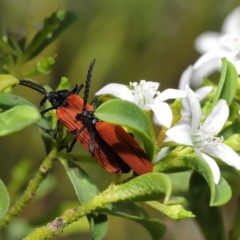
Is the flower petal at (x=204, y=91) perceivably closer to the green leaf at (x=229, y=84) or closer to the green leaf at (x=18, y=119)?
the green leaf at (x=229, y=84)

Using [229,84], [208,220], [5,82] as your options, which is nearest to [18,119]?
[5,82]

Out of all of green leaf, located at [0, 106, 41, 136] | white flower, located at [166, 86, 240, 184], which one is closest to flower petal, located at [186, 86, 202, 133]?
white flower, located at [166, 86, 240, 184]

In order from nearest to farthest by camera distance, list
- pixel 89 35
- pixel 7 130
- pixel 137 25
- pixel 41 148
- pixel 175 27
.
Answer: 1. pixel 7 130
2. pixel 41 148
3. pixel 89 35
4. pixel 137 25
5. pixel 175 27

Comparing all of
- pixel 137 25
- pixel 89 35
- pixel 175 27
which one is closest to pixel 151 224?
pixel 89 35

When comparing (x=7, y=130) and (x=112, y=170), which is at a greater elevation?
(x=7, y=130)

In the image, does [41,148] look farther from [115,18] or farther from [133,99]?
[133,99]

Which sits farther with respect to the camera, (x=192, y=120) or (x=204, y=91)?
(x=204, y=91)

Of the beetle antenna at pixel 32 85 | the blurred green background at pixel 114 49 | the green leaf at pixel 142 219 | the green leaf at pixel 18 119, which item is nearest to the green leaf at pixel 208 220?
the green leaf at pixel 142 219

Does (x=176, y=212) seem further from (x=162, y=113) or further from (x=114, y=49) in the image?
(x=114, y=49)
